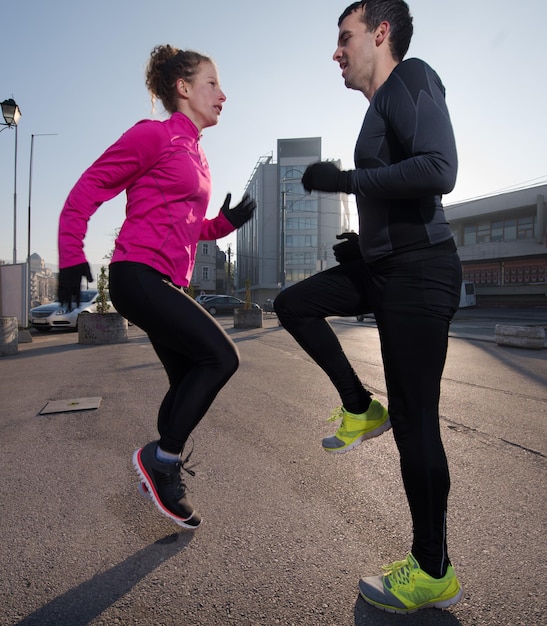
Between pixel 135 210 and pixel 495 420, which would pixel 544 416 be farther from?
pixel 135 210

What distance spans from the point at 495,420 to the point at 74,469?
135 inches

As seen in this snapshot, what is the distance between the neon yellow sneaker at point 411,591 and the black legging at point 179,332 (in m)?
0.96

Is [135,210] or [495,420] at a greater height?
[135,210]

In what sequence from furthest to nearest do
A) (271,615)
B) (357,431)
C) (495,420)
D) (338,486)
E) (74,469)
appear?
(495,420) → (74,469) → (338,486) → (357,431) → (271,615)

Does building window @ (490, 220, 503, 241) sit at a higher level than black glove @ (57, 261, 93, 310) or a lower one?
higher

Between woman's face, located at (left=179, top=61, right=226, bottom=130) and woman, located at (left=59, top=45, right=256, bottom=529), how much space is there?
0.17 m

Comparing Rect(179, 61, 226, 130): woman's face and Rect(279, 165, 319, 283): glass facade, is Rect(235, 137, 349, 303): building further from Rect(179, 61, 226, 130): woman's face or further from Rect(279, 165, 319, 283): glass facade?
Rect(179, 61, 226, 130): woman's face

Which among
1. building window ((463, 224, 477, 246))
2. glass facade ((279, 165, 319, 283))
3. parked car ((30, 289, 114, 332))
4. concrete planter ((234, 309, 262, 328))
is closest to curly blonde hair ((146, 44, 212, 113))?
parked car ((30, 289, 114, 332))

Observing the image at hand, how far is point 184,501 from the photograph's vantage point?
2.08 m

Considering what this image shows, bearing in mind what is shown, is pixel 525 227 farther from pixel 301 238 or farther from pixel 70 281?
pixel 70 281

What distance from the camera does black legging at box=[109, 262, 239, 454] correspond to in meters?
2.03

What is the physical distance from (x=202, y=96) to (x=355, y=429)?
175cm

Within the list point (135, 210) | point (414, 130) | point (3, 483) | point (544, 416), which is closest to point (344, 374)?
point (414, 130)

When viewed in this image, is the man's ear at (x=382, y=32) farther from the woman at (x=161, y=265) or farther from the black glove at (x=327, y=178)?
the woman at (x=161, y=265)
